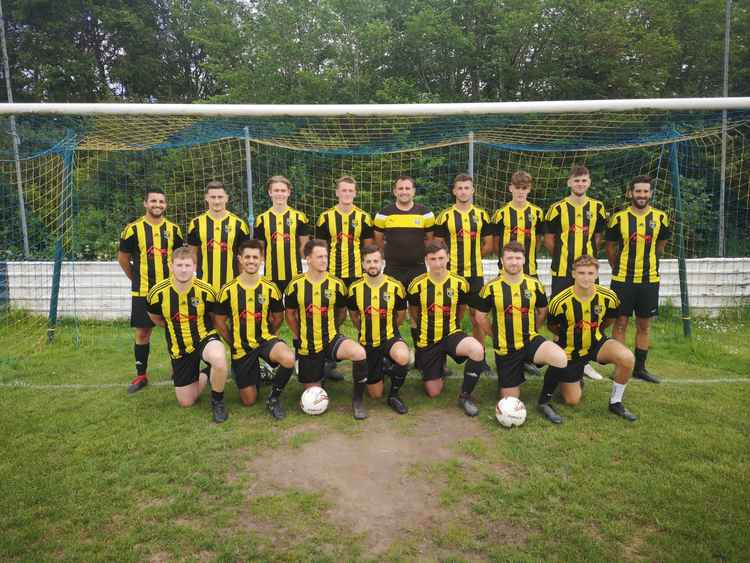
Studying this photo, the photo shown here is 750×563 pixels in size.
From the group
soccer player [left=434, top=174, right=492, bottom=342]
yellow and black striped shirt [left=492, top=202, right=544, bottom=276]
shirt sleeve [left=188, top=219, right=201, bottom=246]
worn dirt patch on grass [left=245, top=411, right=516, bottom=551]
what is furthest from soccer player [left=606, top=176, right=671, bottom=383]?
shirt sleeve [left=188, top=219, right=201, bottom=246]

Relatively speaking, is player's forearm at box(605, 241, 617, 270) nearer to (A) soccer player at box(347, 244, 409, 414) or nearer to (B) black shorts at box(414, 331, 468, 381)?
(B) black shorts at box(414, 331, 468, 381)

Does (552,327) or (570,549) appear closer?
(570,549)

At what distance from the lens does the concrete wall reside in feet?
22.2

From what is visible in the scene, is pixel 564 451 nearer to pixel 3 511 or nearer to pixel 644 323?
pixel 644 323

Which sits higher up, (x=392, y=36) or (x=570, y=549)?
(x=392, y=36)

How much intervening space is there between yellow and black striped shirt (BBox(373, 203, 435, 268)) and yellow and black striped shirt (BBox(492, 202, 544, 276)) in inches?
23.7

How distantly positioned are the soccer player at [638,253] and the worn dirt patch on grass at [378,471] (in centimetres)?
187

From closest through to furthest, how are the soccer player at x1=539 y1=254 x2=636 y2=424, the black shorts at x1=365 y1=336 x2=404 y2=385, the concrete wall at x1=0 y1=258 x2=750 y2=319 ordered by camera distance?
the soccer player at x1=539 y1=254 x2=636 y2=424
the black shorts at x1=365 y1=336 x2=404 y2=385
the concrete wall at x1=0 y1=258 x2=750 y2=319

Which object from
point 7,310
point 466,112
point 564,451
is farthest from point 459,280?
point 7,310

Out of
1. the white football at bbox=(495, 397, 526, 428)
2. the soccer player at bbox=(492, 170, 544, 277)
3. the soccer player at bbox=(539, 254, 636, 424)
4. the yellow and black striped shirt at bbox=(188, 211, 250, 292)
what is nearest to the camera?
the white football at bbox=(495, 397, 526, 428)

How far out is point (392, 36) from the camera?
15.2m

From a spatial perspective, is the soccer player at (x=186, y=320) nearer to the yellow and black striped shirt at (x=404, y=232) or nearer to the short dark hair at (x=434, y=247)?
the yellow and black striped shirt at (x=404, y=232)

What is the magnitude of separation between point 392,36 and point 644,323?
43.6 ft

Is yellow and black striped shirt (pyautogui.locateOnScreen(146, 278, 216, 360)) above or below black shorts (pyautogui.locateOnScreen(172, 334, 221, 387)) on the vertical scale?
above
